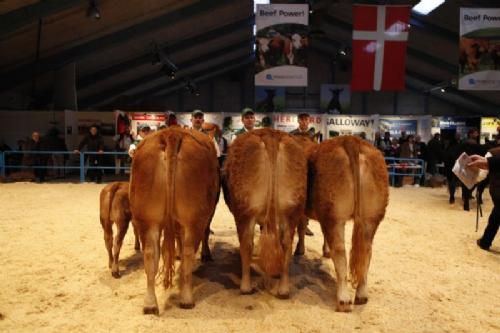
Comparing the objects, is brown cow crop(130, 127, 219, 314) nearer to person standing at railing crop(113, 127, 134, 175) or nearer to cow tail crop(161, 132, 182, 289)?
cow tail crop(161, 132, 182, 289)

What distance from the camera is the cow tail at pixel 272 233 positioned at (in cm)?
333

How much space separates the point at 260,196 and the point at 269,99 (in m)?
21.9

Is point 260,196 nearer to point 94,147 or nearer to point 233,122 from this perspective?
point 94,147

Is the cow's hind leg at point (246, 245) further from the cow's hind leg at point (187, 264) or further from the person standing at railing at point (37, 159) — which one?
the person standing at railing at point (37, 159)

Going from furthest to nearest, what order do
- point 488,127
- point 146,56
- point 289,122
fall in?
point 488,127, point 146,56, point 289,122

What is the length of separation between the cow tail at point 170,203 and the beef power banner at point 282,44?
20.5 feet

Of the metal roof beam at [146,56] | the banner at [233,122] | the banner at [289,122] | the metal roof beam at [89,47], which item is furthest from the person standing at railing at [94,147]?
the banner at [289,122]

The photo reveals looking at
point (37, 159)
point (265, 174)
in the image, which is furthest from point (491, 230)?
point (37, 159)

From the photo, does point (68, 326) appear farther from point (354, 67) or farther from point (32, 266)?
point (354, 67)

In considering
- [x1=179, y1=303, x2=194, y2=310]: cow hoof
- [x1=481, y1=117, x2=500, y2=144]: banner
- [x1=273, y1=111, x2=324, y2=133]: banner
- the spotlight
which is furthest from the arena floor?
[x1=481, y1=117, x2=500, y2=144]: banner

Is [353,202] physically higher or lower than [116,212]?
higher

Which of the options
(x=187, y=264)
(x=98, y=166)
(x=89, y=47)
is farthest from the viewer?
(x=89, y=47)

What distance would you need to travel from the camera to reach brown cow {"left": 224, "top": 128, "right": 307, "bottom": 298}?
3367mm

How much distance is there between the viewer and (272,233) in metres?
3.37
